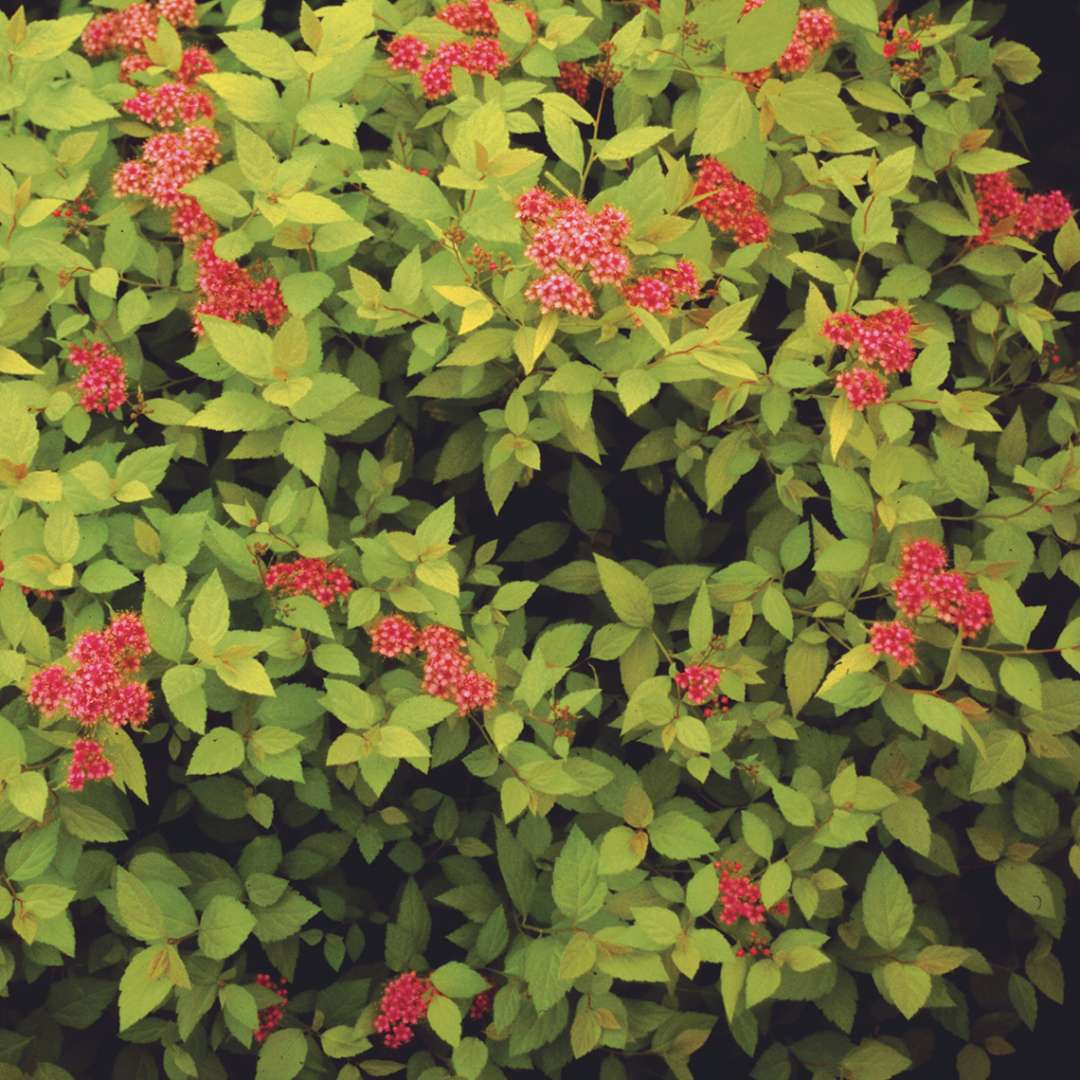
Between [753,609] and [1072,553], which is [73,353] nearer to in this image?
[753,609]

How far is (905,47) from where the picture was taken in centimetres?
259

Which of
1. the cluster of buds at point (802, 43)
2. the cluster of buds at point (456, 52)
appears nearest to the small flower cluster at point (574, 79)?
the cluster of buds at point (456, 52)

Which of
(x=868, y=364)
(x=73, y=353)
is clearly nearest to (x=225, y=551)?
(x=73, y=353)

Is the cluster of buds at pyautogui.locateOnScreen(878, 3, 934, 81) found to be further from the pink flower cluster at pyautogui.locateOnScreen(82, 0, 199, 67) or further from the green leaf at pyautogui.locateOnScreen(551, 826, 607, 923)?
the green leaf at pyautogui.locateOnScreen(551, 826, 607, 923)

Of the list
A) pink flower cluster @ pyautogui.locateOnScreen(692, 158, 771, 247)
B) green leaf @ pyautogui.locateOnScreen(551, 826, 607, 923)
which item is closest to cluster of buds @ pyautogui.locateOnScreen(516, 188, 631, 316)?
pink flower cluster @ pyautogui.locateOnScreen(692, 158, 771, 247)

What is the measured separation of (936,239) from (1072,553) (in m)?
0.78

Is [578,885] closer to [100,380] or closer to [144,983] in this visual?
[144,983]

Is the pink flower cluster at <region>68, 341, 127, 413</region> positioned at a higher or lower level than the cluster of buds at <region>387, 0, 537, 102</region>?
lower

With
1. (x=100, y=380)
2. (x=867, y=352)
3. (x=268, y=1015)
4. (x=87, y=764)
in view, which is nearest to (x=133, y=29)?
(x=100, y=380)

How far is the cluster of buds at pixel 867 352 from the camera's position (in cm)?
218

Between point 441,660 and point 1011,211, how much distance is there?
1693 millimetres

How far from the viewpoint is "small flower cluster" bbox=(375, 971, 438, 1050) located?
7.44 feet

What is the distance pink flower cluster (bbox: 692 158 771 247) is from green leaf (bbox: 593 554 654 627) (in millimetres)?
759

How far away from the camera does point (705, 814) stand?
7.66 ft
